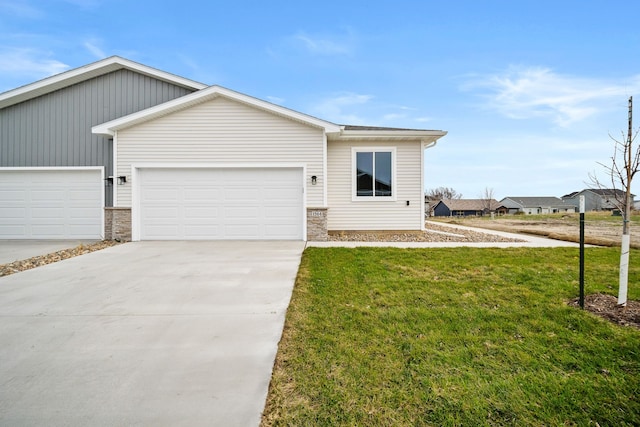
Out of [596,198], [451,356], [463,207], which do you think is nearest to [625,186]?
[451,356]

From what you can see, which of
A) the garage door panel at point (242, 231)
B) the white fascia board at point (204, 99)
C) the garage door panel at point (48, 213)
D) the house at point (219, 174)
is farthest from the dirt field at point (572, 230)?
the garage door panel at point (48, 213)

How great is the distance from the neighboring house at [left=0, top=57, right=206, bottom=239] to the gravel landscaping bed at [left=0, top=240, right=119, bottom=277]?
6.45ft

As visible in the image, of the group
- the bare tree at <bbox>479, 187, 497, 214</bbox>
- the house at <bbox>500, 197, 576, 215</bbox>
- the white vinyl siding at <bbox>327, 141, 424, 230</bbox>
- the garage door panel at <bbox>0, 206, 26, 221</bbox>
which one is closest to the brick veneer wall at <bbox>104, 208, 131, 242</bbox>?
the garage door panel at <bbox>0, 206, 26, 221</bbox>

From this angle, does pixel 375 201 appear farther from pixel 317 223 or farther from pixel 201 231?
pixel 201 231

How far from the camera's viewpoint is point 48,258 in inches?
277

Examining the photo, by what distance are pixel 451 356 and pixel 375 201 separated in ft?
26.8

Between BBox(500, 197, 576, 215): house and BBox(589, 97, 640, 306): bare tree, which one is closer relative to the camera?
BBox(589, 97, 640, 306): bare tree

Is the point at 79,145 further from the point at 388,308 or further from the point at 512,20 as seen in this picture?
the point at 512,20

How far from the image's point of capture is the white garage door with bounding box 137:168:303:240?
9281 mm

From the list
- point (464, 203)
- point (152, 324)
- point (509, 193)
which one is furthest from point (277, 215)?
point (509, 193)

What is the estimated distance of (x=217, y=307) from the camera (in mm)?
3920

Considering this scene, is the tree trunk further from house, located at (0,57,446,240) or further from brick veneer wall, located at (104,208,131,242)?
brick veneer wall, located at (104,208,131,242)

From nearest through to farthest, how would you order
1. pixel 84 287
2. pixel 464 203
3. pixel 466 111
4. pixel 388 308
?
1. pixel 388 308
2. pixel 84 287
3. pixel 466 111
4. pixel 464 203

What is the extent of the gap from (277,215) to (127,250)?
4043 mm
